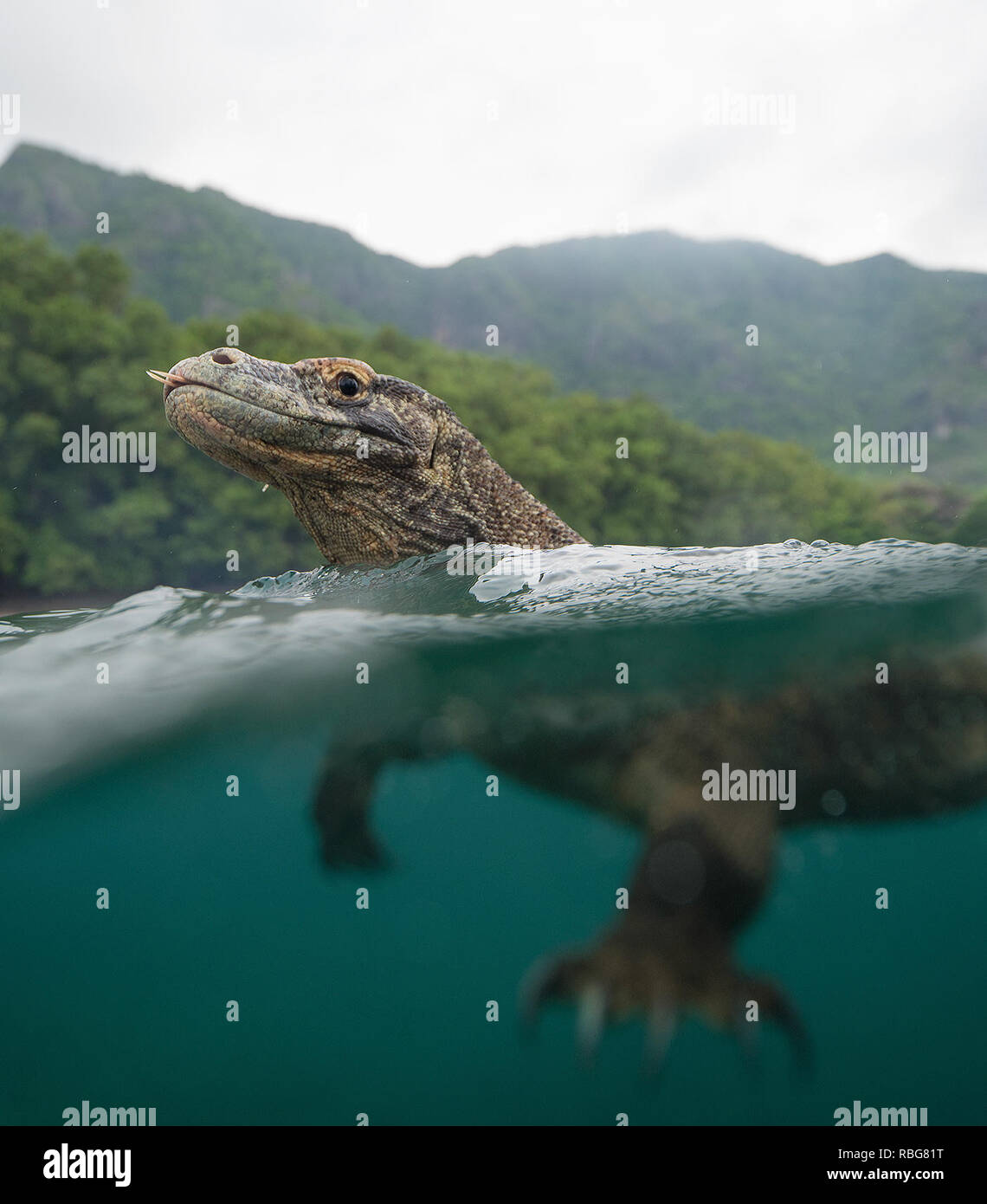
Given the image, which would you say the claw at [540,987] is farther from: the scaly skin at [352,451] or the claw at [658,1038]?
the scaly skin at [352,451]

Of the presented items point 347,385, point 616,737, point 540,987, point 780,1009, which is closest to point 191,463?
point 347,385

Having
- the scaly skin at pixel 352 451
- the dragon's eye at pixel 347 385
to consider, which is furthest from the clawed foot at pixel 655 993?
the dragon's eye at pixel 347 385

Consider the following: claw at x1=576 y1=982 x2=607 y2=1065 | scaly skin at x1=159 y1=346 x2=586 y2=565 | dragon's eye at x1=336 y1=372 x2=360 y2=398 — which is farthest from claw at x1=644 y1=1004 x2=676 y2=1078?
dragon's eye at x1=336 y1=372 x2=360 y2=398

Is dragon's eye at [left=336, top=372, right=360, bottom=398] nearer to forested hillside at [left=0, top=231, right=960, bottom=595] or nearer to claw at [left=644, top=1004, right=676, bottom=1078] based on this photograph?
claw at [left=644, top=1004, right=676, bottom=1078]

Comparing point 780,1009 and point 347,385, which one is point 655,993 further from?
point 347,385

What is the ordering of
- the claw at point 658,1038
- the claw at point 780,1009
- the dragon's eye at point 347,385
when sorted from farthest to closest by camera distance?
the dragon's eye at point 347,385 → the claw at point 780,1009 → the claw at point 658,1038

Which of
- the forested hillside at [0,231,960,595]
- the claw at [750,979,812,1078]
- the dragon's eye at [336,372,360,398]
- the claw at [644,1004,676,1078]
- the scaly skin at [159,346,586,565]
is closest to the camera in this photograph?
the claw at [644,1004,676,1078]

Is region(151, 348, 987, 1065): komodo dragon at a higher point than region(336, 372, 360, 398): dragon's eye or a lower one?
lower
